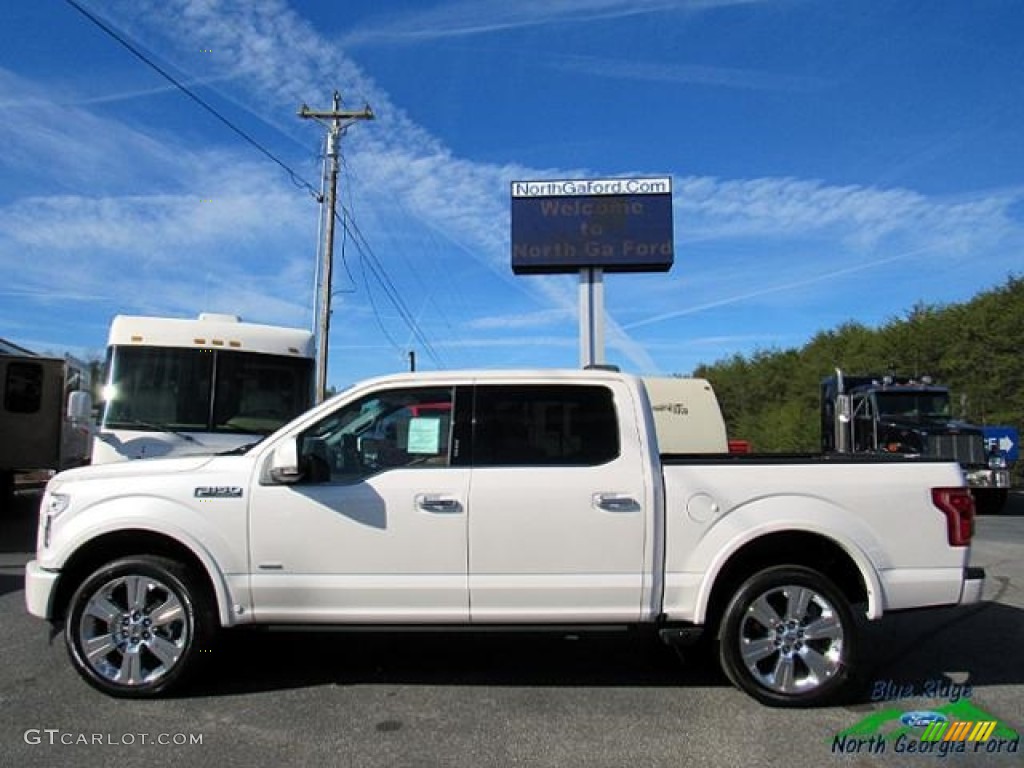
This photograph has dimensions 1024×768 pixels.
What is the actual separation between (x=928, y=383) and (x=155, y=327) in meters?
15.5

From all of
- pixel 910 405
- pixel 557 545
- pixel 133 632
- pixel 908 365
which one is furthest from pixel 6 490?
pixel 908 365

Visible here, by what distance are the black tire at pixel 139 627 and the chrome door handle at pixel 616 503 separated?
235 centimetres

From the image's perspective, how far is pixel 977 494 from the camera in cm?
1755

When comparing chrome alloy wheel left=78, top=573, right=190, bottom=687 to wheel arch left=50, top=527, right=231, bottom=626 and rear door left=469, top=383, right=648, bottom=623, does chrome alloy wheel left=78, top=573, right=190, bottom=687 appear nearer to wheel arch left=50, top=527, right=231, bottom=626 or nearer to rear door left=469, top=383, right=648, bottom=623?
wheel arch left=50, top=527, right=231, bottom=626

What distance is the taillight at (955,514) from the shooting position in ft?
16.5

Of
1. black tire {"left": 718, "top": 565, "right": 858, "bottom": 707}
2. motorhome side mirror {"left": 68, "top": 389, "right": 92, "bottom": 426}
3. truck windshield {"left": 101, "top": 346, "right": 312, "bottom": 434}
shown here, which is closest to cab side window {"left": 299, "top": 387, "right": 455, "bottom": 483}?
black tire {"left": 718, "top": 565, "right": 858, "bottom": 707}

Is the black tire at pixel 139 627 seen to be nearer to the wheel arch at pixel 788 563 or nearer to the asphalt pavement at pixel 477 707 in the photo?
the asphalt pavement at pixel 477 707

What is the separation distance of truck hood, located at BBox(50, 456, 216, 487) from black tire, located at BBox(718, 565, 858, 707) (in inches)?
128

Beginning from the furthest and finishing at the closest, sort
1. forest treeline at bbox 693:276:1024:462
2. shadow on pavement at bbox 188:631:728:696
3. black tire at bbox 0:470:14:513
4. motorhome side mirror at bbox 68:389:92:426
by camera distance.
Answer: forest treeline at bbox 693:276:1024:462 < black tire at bbox 0:470:14:513 < motorhome side mirror at bbox 68:389:92:426 < shadow on pavement at bbox 188:631:728:696

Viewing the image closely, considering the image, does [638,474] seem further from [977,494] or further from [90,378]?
[977,494]

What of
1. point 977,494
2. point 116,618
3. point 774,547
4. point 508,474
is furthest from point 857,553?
point 977,494

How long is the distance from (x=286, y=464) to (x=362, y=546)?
2.09 feet

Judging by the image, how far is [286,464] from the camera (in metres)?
4.95

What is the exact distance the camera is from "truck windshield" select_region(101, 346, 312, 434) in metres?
9.51
